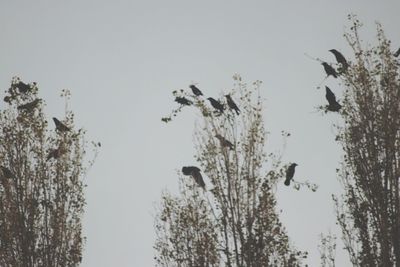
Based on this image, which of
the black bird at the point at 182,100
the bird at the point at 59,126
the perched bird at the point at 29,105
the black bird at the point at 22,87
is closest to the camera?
the black bird at the point at 182,100

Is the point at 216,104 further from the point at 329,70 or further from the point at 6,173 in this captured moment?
the point at 6,173

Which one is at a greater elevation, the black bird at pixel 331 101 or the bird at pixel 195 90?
the bird at pixel 195 90

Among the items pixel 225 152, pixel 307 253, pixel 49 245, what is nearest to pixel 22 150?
pixel 49 245

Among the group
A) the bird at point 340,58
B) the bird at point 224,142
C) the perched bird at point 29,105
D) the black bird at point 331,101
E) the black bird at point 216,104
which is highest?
the bird at point 340,58

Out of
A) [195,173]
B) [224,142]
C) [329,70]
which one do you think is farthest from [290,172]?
[329,70]

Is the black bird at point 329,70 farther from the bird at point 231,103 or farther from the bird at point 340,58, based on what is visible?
the bird at point 231,103

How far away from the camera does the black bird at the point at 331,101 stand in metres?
9.92

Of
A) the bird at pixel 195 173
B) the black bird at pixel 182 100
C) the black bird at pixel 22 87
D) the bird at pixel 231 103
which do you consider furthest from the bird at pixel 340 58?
the black bird at pixel 22 87

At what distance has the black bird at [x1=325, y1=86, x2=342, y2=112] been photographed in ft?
32.6

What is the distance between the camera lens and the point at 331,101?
10148mm

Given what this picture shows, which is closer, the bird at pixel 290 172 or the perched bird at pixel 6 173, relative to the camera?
the bird at pixel 290 172

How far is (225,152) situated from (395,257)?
16.3 ft

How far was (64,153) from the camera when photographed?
1120cm

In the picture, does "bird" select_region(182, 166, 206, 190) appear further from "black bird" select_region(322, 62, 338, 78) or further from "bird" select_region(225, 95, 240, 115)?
"black bird" select_region(322, 62, 338, 78)
